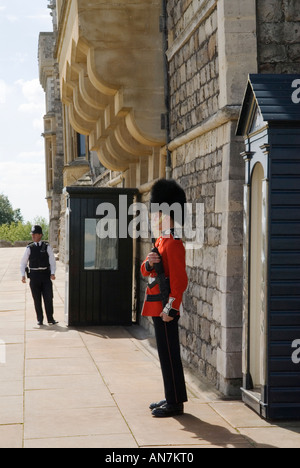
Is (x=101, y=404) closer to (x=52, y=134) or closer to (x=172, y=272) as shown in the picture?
(x=172, y=272)

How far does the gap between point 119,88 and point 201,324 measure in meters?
3.66

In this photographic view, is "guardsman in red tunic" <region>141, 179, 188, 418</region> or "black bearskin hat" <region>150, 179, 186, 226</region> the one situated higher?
"black bearskin hat" <region>150, 179, 186, 226</region>

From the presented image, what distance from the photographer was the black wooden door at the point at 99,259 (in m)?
11.0

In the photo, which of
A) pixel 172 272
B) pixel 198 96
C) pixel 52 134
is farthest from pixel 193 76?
pixel 52 134

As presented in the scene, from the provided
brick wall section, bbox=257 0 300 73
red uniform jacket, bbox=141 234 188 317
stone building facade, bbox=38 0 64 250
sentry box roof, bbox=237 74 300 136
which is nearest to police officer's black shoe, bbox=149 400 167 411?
red uniform jacket, bbox=141 234 188 317

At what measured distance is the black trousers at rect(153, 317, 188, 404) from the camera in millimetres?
5738

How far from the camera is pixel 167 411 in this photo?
5703 millimetres

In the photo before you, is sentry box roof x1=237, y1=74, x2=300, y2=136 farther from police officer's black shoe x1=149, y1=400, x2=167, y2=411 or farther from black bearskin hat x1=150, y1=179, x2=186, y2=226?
police officer's black shoe x1=149, y1=400, x2=167, y2=411

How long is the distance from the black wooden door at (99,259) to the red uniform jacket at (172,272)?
17.3 ft

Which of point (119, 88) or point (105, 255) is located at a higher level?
point (119, 88)

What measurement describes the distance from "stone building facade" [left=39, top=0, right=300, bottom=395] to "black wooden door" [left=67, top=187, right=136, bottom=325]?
324 mm

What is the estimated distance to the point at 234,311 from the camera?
20.8 feet
